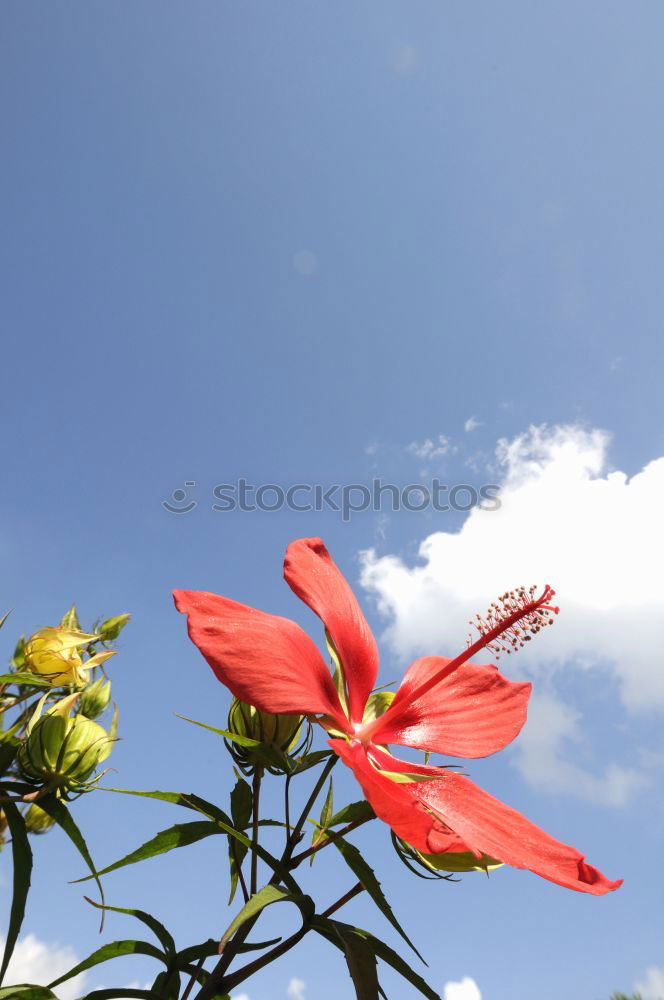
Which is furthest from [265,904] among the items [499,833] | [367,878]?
[499,833]

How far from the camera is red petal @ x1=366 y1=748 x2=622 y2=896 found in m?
0.97

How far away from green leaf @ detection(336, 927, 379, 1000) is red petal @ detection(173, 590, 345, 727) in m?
0.30

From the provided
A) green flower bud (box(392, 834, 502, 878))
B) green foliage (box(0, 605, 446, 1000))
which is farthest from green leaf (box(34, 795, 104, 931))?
green flower bud (box(392, 834, 502, 878))

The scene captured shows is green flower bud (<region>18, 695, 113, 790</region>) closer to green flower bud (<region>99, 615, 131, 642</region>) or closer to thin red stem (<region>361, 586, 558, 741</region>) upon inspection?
→ thin red stem (<region>361, 586, 558, 741</region>)

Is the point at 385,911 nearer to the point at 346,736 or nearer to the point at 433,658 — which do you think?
the point at 346,736

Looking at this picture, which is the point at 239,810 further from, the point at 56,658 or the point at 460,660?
the point at 56,658

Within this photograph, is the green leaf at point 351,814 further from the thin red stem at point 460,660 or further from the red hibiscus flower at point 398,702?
the thin red stem at point 460,660

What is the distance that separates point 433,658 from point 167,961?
689mm

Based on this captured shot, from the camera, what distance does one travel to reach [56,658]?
5.02 ft

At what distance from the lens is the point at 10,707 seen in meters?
1.38

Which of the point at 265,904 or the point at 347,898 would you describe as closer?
the point at 265,904

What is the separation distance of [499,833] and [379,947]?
229 mm

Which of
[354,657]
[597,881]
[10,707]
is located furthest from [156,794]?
[597,881]

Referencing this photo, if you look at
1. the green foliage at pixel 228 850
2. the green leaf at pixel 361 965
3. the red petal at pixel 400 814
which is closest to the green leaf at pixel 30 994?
the green foliage at pixel 228 850
